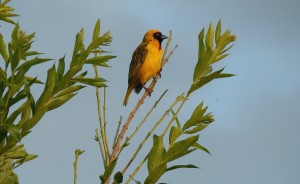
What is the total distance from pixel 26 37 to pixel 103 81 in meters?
0.46

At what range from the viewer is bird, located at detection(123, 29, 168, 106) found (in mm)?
8289

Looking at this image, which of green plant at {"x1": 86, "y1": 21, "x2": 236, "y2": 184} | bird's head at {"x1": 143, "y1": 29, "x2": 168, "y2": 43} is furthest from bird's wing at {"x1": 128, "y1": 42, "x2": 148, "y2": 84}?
green plant at {"x1": 86, "y1": 21, "x2": 236, "y2": 184}

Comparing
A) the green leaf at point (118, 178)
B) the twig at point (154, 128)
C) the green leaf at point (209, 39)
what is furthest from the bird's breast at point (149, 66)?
the green leaf at point (118, 178)

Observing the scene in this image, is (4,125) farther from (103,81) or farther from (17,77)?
(103,81)

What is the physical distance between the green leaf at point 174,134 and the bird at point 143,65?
557 cm

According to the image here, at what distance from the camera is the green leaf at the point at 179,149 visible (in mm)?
2287

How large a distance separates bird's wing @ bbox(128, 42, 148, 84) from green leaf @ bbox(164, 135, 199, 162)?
6.04m

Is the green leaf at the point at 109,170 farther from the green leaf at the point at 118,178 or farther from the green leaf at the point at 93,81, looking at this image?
the green leaf at the point at 93,81

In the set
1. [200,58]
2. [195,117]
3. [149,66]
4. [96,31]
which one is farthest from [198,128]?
[149,66]

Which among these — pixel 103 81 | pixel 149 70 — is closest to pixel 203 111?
pixel 103 81

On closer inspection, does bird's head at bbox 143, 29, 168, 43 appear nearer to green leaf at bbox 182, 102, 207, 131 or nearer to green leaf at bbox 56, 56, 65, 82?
green leaf at bbox 182, 102, 207, 131

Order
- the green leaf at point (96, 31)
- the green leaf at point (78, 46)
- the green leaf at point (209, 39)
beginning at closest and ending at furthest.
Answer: the green leaf at point (78, 46), the green leaf at point (96, 31), the green leaf at point (209, 39)

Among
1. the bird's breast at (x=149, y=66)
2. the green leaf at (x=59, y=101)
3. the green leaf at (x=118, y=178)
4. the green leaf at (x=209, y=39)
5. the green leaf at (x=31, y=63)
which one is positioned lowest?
the green leaf at (x=118, y=178)

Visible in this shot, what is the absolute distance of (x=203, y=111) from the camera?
261 centimetres
